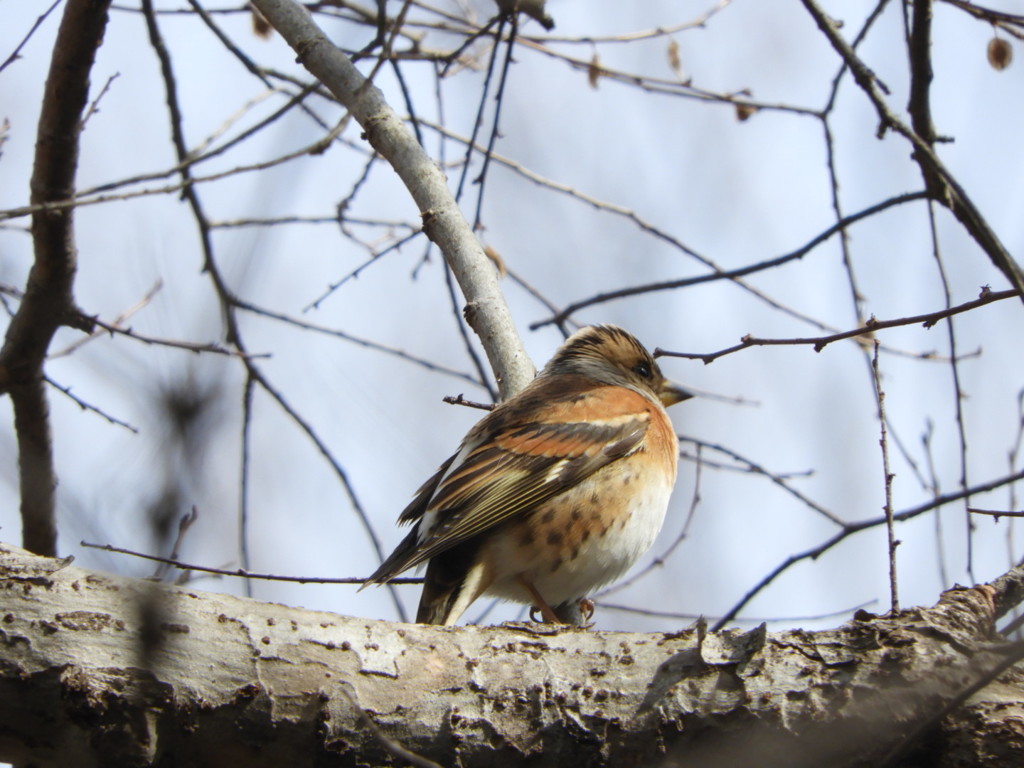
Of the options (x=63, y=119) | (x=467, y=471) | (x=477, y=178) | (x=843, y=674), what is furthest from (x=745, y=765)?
(x=63, y=119)

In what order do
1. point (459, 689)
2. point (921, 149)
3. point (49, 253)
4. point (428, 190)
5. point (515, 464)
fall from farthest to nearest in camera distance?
point (515, 464) → point (49, 253) → point (428, 190) → point (921, 149) → point (459, 689)

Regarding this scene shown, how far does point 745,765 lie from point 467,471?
2.59 metres

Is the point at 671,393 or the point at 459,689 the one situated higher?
the point at 671,393

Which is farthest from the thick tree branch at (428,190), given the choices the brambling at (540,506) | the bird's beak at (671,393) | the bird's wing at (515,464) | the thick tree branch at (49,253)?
the bird's beak at (671,393)

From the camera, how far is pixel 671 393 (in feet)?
22.0

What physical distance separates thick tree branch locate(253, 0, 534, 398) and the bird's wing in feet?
1.41

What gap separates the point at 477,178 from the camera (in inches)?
217

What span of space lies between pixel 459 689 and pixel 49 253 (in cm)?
331

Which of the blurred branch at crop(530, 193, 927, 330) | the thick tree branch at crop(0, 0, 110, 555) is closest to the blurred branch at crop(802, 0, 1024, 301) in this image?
the blurred branch at crop(530, 193, 927, 330)

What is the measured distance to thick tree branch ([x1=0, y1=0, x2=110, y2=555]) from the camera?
4.60 meters

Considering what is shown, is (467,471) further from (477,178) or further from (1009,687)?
(1009,687)

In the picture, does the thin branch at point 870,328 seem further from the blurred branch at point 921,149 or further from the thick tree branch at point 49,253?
the thick tree branch at point 49,253

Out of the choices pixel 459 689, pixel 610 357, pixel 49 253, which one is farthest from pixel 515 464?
pixel 49 253

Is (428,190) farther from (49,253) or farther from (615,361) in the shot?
(615,361)
